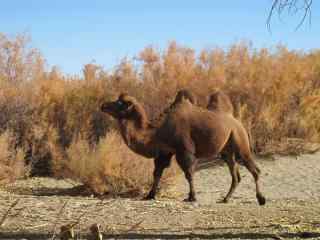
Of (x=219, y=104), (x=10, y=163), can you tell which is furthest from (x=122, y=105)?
(x=10, y=163)

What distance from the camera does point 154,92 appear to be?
22797mm

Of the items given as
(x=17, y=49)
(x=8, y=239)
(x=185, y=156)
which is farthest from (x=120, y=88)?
(x=8, y=239)

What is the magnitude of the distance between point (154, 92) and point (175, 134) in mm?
10789

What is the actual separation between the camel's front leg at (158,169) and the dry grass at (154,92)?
24.0 feet

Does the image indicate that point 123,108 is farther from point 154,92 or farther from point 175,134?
point 154,92

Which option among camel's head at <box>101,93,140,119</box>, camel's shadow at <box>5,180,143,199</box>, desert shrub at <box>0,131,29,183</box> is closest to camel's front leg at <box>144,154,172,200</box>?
camel's head at <box>101,93,140,119</box>

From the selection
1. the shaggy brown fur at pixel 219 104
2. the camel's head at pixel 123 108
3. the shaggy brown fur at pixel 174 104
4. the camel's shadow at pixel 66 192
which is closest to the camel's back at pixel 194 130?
the shaggy brown fur at pixel 174 104

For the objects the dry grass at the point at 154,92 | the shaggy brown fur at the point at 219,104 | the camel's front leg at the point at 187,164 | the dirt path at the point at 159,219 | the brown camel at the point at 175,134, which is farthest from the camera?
the dry grass at the point at 154,92

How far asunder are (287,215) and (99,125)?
1337cm

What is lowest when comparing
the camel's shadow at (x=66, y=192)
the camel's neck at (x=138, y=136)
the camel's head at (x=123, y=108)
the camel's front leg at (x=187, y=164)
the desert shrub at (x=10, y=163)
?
the camel's shadow at (x=66, y=192)

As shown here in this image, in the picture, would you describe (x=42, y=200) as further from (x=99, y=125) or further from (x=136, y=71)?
(x=136, y=71)

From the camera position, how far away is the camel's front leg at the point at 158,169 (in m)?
12.1

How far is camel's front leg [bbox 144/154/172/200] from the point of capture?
39.7 ft

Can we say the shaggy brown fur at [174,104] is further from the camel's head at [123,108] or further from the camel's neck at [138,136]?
the camel's head at [123,108]
